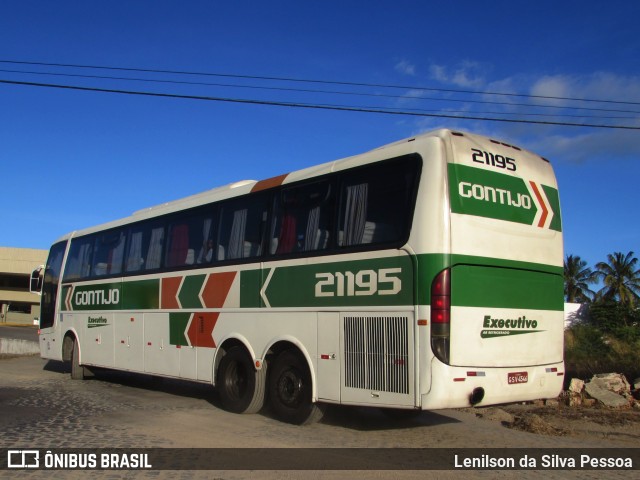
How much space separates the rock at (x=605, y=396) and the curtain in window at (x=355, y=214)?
658cm

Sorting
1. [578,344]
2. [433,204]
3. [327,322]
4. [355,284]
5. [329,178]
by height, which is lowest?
[578,344]

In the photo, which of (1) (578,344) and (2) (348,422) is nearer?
(2) (348,422)

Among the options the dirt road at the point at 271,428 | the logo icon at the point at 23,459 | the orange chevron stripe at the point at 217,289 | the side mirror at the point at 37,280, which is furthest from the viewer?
the side mirror at the point at 37,280

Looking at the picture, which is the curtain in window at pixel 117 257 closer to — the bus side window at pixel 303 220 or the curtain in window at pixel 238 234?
the curtain in window at pixel 238 234

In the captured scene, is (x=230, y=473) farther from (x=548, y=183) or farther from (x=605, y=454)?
(x=548, y=183)

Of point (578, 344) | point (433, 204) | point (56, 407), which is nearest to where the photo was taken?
point (433, 204)

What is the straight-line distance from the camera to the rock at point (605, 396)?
11320 mm

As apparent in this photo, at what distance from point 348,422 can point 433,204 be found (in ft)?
12.4

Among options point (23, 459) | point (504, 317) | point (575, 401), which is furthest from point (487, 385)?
point (575, 401)

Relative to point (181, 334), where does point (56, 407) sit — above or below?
below

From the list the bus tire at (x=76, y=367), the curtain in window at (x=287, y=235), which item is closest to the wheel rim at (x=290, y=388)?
the curtain in window at (x=287, y=235)

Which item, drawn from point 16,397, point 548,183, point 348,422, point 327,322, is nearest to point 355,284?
point 327,322

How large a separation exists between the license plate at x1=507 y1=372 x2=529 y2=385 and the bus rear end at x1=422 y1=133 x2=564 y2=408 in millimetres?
12

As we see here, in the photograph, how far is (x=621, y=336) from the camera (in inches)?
1064
